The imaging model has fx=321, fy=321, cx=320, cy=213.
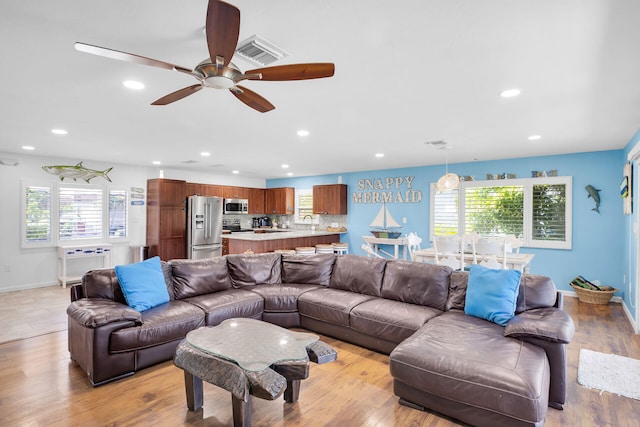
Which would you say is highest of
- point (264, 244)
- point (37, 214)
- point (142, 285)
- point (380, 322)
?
point (37, 214)

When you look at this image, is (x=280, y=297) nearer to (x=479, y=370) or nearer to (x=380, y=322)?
(x=380, y=322)

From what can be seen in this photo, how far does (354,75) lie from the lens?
250 cm

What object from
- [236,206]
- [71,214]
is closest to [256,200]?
[236,206]

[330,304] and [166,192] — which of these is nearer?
[330,304]

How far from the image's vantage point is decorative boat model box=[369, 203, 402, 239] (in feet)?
23.6

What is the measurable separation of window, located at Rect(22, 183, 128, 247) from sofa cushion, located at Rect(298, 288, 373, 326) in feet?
18.0

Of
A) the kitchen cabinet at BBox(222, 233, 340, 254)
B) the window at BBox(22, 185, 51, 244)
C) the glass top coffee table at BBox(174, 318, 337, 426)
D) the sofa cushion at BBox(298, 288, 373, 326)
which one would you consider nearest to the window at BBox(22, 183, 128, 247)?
the window at BBox(22, 185, 51, 244)

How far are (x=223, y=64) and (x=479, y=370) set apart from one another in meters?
2.38

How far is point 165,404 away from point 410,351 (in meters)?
1.81

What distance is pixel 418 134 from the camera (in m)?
4.29

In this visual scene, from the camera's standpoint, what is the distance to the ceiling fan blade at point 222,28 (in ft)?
4.51

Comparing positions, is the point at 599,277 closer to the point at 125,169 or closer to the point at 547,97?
the point at 547,97

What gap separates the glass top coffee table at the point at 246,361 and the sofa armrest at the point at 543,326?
139cm

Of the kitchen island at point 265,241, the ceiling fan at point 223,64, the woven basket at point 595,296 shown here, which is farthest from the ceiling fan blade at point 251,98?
the woven basket at point 595,296
